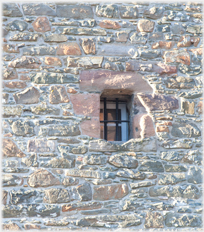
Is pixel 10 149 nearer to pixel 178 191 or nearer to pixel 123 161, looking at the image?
pixel 123 161

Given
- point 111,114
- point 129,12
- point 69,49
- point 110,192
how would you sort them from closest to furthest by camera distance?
point 110,192, point 69,49, point 129,12, point 111,114

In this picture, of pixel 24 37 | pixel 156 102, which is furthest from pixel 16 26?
pixel 156 102

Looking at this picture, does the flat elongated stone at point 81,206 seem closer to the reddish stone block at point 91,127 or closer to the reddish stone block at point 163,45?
the reddish stone block at point 91,127

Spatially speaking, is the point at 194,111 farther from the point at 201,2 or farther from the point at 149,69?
the point at 201,2

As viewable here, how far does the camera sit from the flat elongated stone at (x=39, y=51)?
3121 mm

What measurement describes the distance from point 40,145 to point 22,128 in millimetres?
268

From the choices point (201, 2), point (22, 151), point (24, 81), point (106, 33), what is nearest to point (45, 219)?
point (22, 151)

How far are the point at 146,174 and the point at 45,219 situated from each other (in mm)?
1156

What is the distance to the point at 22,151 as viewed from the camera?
2.96m

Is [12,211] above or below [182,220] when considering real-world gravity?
above

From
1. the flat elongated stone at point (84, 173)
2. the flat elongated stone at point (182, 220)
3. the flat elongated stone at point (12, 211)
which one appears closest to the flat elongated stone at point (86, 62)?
the flat elongated stone at point (84, 173)

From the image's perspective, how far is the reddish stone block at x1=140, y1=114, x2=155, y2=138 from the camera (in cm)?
310

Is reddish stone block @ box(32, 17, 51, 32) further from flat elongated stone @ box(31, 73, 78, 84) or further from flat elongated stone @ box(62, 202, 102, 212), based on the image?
flat elongated stone @ box(62, 202, 102, 212)

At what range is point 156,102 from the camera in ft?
10.4
